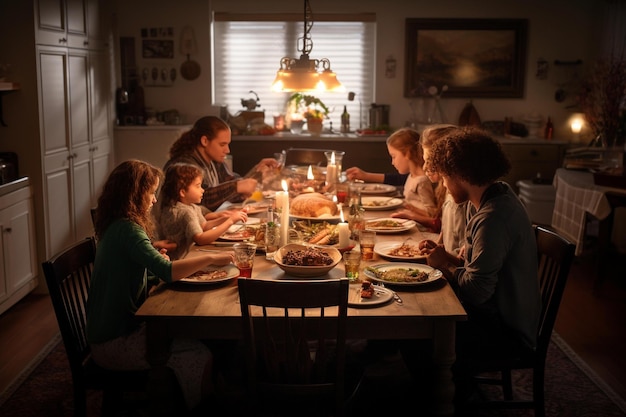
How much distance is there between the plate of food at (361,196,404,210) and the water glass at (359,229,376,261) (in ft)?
3.41

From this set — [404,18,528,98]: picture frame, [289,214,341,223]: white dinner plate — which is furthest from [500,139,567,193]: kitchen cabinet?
[289,214,341,223]: white dinner plate

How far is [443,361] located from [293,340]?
471 mm

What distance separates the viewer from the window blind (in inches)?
270

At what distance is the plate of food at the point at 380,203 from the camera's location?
384 centimetres

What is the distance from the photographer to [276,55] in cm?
691

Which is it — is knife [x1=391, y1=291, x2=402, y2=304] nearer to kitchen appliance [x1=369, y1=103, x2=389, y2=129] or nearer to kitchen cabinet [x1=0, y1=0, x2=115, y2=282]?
kitchen cabinet [x1=0, y1=0, x2=115, y2=282]

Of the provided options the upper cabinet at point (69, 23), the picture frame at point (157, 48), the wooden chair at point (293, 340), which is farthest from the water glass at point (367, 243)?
the picture frame at point (157, 48)

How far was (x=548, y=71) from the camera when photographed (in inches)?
269

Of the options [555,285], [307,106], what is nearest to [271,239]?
[555,285]

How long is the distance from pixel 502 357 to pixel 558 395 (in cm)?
89

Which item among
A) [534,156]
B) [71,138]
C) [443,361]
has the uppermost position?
[71,138]

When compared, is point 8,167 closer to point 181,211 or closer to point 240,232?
point 181,211

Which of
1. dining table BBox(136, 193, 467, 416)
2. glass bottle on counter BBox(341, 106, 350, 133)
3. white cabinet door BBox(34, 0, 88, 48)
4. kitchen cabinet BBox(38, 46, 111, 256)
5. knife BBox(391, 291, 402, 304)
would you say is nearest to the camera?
dining table BBox(136, 193, 467, 416)

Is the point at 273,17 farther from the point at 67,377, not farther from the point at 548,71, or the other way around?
the point at 67,377
